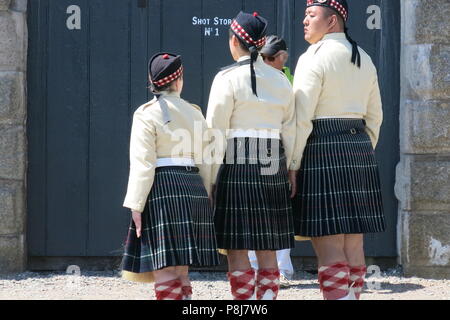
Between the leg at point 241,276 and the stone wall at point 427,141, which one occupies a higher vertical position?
the stone wall at point 427,141

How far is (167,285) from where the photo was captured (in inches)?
183

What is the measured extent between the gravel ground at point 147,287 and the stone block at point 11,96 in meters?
1.07

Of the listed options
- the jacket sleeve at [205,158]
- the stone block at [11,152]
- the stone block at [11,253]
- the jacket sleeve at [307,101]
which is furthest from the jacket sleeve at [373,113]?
the stone block at [11,253]

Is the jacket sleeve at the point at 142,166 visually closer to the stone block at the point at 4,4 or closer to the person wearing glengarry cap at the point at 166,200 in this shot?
the person wearing glengarry cap at the point at 166,200

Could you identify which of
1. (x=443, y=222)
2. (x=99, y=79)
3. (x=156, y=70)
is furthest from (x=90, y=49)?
(x=443, y=222)

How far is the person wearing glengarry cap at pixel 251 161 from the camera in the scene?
15.6 feet

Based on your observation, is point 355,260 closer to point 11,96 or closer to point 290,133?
point 290,133

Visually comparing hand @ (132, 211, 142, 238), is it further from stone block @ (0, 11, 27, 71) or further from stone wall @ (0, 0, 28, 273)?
stone block @ (0, 11, 27, 71)

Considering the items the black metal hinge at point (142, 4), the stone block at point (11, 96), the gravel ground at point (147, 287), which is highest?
the black metal hinge at point (142, 4)

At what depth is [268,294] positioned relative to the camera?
482 cm

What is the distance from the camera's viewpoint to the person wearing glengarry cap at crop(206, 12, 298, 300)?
15.6 feet

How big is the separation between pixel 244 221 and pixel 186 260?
374 mm

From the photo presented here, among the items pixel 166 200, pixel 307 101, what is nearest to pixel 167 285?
pixel 166 200

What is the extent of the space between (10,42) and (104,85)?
2.28ft
